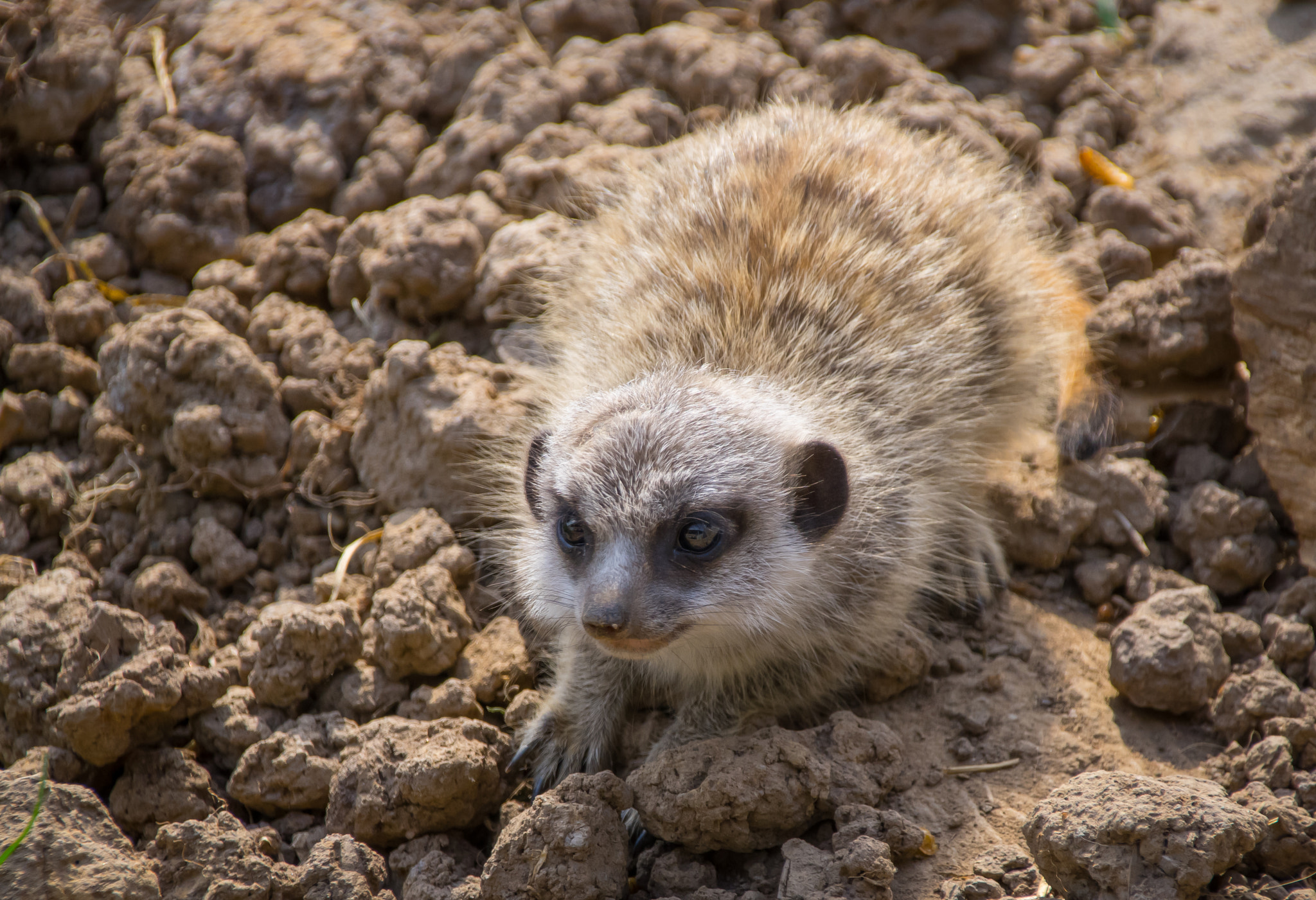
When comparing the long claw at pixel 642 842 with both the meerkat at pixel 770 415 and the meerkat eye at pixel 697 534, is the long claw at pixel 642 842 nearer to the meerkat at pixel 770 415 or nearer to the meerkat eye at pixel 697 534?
the meerkat at pixel 770 415

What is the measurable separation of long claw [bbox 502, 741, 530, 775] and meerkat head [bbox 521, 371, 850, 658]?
1.86 feet

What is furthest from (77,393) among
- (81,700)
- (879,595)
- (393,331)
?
(879,595)

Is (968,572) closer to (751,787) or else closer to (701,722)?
(701,722)

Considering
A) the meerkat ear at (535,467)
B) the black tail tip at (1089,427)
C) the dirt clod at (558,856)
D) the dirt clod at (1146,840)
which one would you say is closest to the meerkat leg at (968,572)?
the black tail tip at (1089,427)

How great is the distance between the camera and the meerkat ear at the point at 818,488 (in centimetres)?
369

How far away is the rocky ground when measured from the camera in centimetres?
334

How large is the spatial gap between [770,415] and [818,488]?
34 centimetres

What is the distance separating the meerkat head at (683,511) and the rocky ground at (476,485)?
1.63ft

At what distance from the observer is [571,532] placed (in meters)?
3.82

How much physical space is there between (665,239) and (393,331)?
154 cm

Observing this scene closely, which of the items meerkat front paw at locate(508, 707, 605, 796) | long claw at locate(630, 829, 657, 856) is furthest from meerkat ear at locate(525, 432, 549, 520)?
long claw at locate(630, 829, 657, 856)

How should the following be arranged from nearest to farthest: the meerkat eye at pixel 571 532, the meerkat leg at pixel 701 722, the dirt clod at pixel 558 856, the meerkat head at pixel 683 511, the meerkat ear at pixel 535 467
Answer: the dirt clod at pixel 558 856 < the meerkat head at pixel 683 511 < the meerkat eye at pixel 571 532 < the meerkat leg at pixel 701 722 < the meerkat ear at pixel 535 467

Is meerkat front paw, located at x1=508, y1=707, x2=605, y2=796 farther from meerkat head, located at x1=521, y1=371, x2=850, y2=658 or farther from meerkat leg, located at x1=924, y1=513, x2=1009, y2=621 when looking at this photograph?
meerkat leg, located at x1=924, y1=513, x2=1009, y2=621

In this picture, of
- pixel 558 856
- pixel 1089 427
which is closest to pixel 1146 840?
pixel 558 856
